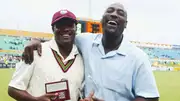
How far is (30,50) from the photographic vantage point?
238 centimetres

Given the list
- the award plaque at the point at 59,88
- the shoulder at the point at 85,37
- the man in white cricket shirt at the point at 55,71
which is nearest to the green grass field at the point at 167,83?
the shoulder at the point at 85,37

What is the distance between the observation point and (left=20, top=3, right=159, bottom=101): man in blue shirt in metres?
2.23

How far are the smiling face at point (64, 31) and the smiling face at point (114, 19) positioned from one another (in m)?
0.25

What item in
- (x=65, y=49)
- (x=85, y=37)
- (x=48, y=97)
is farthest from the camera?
(x=85, y=37)

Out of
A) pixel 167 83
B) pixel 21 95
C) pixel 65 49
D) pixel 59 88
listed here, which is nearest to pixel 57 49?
pixel 65 49

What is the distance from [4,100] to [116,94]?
6600 mm

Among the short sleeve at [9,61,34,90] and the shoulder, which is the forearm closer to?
the short sleeve at [9,61,34,90]

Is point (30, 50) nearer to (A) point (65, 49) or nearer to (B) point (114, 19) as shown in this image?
(A) point (65, 49)

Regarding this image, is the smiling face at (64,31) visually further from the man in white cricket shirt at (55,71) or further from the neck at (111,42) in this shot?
the neck at (111,42)

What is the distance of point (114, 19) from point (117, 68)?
1.18 ft

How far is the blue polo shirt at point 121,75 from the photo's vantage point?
87.7 inches

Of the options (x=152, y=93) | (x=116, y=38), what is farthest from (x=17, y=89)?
(x=152, y=93)

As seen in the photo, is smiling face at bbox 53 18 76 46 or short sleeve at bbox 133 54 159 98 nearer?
short sleeve at bbox 133 54 159 98

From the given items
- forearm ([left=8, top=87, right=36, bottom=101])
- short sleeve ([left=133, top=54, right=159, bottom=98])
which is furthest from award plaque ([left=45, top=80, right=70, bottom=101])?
short sleeve ([left=133, top=54, right=159, bottom=98])
